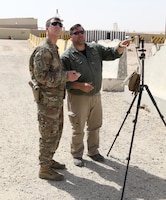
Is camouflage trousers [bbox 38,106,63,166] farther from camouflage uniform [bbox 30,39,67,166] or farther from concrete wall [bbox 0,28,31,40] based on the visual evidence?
concrete wall [bbox 0,28,31,40]

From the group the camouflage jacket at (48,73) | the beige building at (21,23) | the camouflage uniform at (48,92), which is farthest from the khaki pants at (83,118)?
the beige building at (21,23)

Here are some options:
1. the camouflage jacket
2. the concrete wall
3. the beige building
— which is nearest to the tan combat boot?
the camouflage jacket

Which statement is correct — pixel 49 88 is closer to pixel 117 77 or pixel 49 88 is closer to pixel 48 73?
pixel 48 73

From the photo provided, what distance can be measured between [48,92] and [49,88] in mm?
47

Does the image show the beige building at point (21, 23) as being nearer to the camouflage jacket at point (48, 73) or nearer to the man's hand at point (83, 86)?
the man's hand at point (83, 86)

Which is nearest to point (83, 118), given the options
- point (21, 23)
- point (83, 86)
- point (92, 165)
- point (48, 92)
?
point (83, 86)

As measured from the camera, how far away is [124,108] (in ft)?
27.8

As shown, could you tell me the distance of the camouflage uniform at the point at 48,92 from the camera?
4.08 m

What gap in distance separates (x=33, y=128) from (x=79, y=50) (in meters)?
2.48

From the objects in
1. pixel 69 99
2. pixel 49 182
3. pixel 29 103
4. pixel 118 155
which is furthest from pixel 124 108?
pixel 49 182

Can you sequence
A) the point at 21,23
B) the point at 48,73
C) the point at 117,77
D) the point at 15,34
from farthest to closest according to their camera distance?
the point at 21,23
the point at 15,34
the point at 117,77
the point at 48,73

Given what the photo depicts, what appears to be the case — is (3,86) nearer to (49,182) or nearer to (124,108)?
(124,108)

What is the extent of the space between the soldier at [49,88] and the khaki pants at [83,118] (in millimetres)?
411

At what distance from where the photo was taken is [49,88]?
4.29 meters
